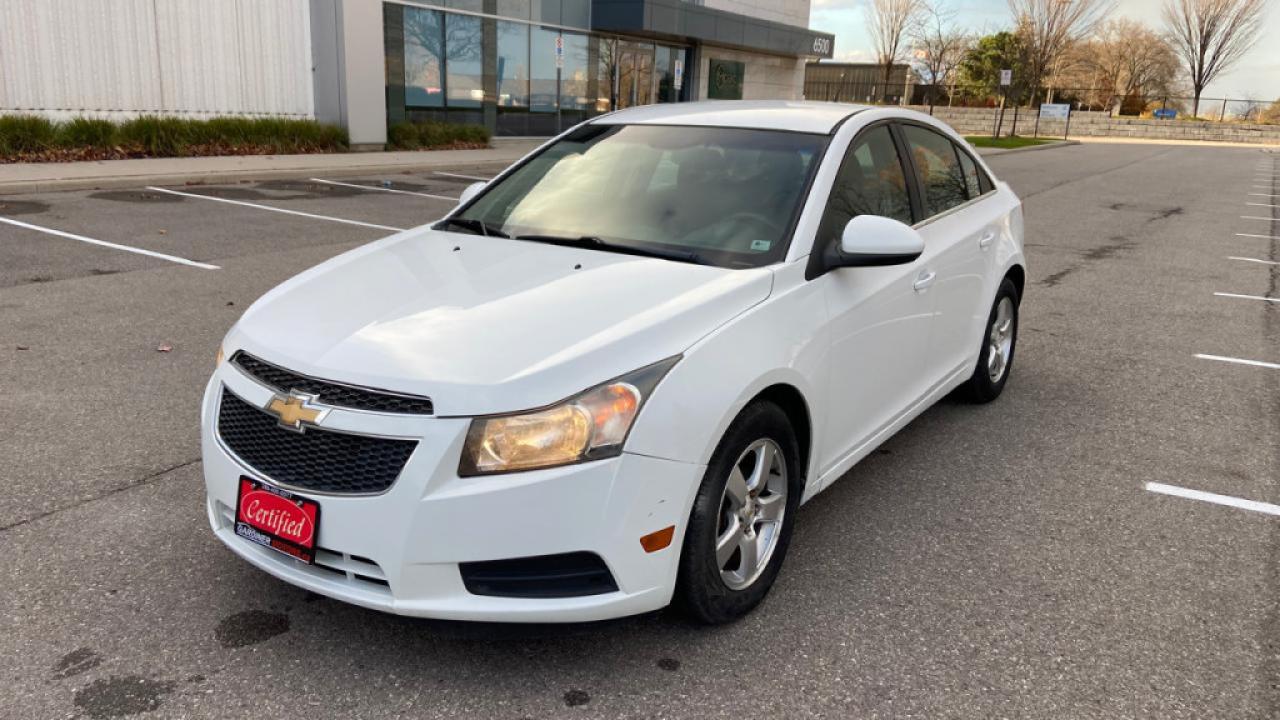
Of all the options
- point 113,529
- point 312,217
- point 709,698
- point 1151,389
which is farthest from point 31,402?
point 312,217

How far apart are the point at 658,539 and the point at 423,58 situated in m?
21.4

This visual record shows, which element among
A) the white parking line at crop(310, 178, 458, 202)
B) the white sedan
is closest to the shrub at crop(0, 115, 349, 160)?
the white parking line at crop(310, 178, 458, 202)

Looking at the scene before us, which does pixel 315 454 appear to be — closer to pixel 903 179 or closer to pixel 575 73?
pixel 903 179

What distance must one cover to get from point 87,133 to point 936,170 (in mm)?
15214

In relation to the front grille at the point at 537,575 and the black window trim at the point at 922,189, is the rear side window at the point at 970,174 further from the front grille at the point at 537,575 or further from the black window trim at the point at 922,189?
the front grille at the point at 537,575

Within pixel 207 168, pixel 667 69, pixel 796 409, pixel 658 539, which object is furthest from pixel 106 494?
pixel 667 69

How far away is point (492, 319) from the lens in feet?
9.59

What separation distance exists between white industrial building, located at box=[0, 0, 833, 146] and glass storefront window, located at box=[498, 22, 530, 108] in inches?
1.4

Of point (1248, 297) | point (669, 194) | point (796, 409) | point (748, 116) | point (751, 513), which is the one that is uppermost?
point (748, 116)

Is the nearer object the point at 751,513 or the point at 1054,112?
the point at 751,513

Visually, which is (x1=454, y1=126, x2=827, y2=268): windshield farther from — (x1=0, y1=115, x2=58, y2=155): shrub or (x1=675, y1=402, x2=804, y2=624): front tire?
(x1=0, y1=115, x2=58, y2=155): shrub

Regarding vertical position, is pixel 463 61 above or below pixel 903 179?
Result: above

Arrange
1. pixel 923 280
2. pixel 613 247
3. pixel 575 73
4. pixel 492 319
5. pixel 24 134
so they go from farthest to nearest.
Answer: pixel 575 73
pixel 24 134
pixel 923 280
pixel 613 247
pixel 492 319

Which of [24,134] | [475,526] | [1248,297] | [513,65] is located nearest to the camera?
[475,526]
